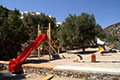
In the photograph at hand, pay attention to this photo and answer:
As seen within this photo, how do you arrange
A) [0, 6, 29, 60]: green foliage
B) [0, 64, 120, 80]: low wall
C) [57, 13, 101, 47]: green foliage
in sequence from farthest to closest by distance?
[57, 13, 101, 47]: green foliage → [0, 6, 29, 60]: green foliage → [0, 64, 120, 80]: low wall

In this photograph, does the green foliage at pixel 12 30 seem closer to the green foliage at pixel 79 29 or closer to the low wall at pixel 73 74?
the low wall at pixel 73 74

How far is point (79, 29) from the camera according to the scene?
17188mm

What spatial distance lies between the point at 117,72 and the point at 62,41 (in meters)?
15.1

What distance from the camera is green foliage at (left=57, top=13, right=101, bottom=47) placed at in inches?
674

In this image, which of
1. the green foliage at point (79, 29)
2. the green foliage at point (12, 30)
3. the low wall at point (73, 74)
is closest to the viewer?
the low wall at point (73, 74)

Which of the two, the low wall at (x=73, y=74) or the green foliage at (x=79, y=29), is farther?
the green foliage at (x=79, y=29)

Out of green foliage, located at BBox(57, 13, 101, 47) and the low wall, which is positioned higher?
Answer: green foliage, located at BBox(57, 13, 101, 47)

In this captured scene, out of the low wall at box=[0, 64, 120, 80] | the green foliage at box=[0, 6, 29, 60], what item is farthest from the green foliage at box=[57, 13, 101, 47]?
the low wall at box=[0, 64, 120, 80]

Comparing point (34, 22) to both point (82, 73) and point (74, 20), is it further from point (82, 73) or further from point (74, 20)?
point (82, 73)

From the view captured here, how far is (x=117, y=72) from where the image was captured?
14.4 feet

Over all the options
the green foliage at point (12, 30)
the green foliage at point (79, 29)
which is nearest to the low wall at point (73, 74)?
the green foliage at point (12, 30)

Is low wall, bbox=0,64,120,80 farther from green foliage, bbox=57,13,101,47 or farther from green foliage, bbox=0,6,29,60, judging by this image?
green foliage, bbox=57,13,101,47

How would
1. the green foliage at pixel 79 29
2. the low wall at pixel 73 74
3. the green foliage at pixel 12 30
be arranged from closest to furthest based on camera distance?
the low wall at pixel 73 74, the green foliage at pixel 12 30, the green foliage at pixel 79 29

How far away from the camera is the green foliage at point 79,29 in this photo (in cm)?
1712
